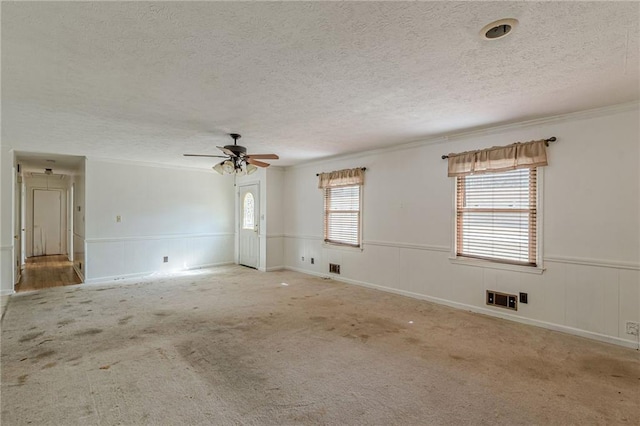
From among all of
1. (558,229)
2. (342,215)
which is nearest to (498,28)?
(558,229)

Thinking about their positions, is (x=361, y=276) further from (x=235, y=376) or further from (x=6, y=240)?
(x=6, y=240)

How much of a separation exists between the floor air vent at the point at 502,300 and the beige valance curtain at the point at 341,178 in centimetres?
270

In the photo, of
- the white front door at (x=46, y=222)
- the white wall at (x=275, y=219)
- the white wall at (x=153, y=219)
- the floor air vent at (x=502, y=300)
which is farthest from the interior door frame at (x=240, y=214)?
the white front door at (x=46, y=222)

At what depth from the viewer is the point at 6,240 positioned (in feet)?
16.9

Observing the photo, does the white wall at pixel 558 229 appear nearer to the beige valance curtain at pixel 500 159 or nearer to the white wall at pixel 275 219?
the beige valance curtain at pixel 500 159

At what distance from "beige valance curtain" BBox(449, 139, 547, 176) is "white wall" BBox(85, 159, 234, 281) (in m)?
5.66

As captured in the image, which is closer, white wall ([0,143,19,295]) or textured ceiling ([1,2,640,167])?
textured ceiling ([1,2,640,167])

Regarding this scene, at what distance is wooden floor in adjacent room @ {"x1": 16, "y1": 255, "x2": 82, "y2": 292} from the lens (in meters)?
5.82

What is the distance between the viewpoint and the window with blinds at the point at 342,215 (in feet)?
19.3

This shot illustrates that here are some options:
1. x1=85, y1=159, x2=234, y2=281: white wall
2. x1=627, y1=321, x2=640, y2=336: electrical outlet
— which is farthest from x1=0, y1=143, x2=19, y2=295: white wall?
x1=627, y1=321, x2=640, y2=336: electrical outlet

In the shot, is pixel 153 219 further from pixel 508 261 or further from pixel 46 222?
pixel 508 261

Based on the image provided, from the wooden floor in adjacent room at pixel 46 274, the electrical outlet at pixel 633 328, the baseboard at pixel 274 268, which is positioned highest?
the electrical outlet at pixel 633 328

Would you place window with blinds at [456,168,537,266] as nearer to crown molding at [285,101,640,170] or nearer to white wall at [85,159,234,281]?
crown molding at [285,101,640,170]

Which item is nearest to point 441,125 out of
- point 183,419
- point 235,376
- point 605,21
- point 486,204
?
point 486,204
